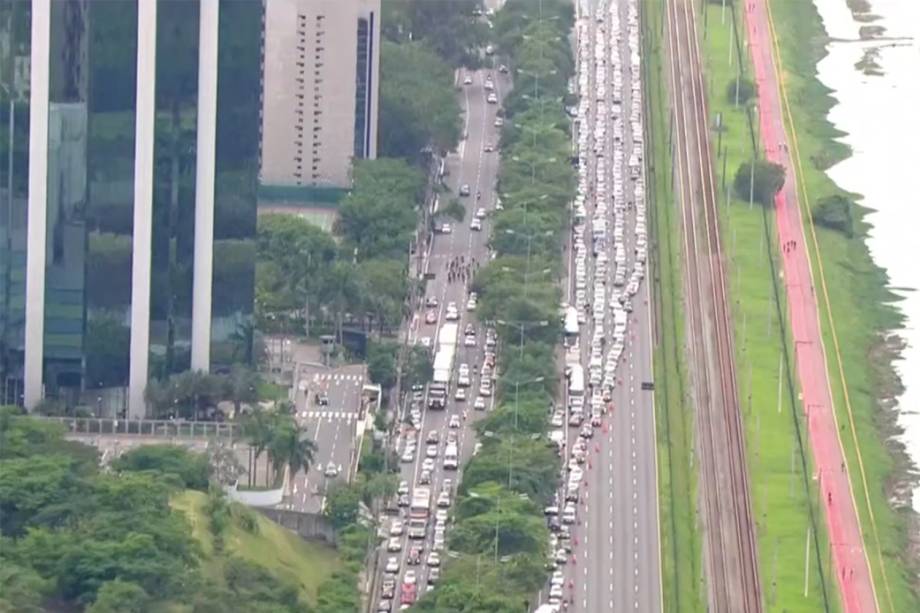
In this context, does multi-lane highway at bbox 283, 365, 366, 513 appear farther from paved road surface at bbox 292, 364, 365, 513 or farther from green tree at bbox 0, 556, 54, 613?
green tree at bbox 0, 556, 54, 613

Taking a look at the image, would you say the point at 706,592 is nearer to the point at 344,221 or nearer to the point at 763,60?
the point at 344,221

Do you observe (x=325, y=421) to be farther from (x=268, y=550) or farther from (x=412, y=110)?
(x=412, y=110)

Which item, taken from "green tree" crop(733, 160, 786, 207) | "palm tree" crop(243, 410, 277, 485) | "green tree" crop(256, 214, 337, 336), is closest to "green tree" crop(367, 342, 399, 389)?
"green tree" crop(256, 214, 337, 336)

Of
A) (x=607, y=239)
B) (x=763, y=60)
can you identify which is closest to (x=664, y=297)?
(x=607, y=239)

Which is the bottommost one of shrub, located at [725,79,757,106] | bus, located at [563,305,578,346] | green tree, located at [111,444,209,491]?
green tree, located at [111,444,209,491]

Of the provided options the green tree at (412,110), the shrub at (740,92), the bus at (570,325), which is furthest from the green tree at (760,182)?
the bus at (570,325)

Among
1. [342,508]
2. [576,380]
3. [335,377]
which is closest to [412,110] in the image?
[576,380]
